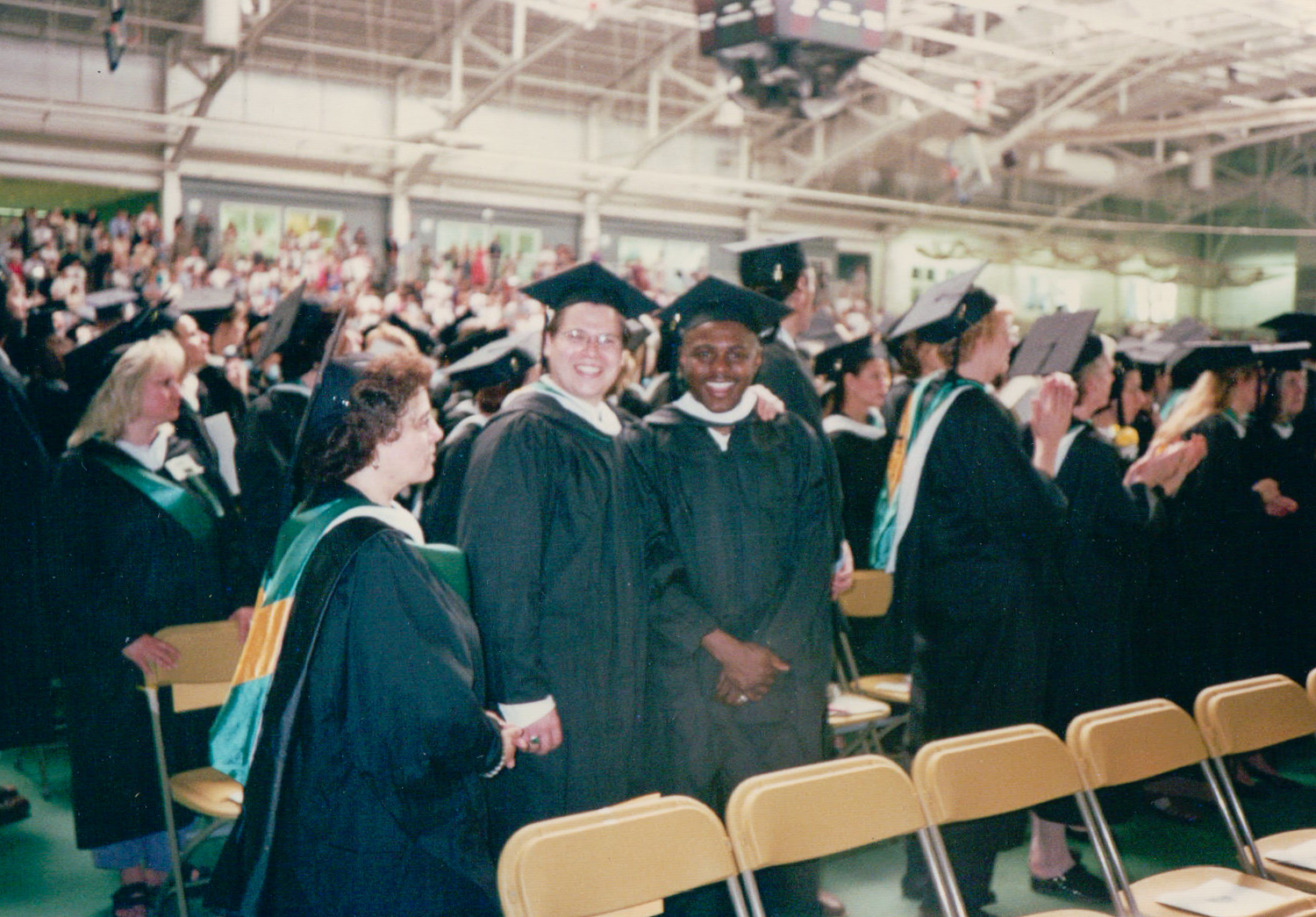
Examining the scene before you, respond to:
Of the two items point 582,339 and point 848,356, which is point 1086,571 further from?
point 582,339

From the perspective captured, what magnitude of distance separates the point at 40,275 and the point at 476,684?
11.3m

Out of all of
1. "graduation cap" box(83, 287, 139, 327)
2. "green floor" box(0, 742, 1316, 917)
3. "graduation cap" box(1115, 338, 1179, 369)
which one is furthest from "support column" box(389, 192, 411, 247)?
"green floor" box(0, 742, 1316, 917)

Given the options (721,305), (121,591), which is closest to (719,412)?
(721,305)

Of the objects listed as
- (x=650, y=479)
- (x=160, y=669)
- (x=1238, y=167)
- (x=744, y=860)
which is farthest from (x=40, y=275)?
(x=1238, y=167)

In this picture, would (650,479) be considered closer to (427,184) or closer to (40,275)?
(40,275)

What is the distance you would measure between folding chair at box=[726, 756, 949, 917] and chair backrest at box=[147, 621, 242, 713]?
174 cm

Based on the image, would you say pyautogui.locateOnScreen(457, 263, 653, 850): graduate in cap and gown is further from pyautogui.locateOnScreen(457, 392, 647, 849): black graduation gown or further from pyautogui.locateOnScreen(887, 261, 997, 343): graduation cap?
pyautogui.locateOnScreen(887, 261, 997, 343): graduation cap

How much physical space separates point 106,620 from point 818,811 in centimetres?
219

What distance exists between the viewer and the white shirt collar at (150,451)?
345cm

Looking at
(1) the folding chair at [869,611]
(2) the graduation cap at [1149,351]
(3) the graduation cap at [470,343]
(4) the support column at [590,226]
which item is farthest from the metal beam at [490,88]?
(1) the folding chair at [869,611]

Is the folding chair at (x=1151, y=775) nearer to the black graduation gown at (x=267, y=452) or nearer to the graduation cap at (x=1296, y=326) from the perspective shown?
the black graduation gown at (x=267, y=452)

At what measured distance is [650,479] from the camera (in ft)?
9.70

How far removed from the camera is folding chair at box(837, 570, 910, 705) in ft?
14.5

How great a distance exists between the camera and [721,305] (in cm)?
310
